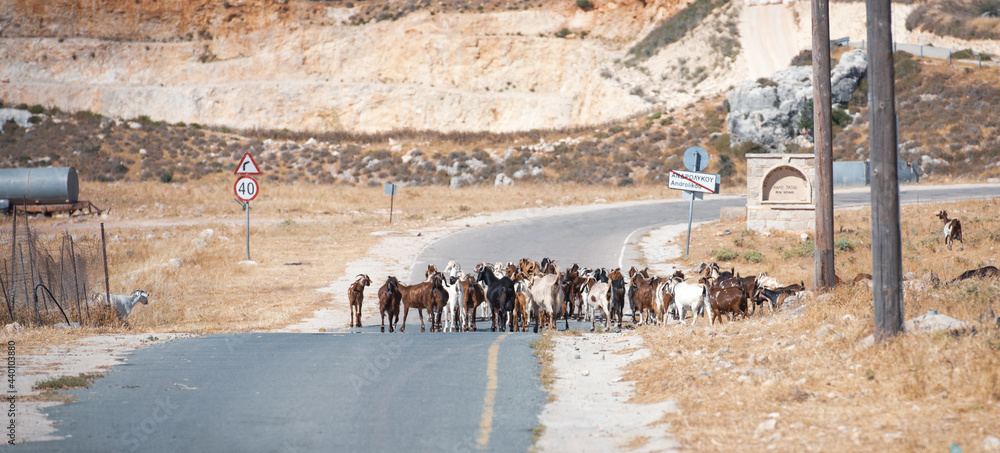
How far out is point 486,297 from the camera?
611 inches

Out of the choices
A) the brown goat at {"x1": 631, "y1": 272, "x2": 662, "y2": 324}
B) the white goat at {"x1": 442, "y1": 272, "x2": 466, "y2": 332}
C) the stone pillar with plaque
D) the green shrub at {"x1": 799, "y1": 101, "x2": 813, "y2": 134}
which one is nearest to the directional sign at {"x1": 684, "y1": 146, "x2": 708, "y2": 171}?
the stone pillar with plaque

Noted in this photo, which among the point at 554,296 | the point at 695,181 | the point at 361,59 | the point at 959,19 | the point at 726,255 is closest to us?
the point at 554,296

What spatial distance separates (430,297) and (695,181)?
11.4 meters

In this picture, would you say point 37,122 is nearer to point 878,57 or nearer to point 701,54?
point 701,54

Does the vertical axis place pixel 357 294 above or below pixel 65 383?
above

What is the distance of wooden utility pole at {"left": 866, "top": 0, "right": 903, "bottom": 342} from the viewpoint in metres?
8.41

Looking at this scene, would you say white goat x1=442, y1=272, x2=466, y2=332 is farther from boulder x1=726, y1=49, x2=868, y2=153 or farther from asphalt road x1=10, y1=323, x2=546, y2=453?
boulder x1=726, y1=49, x2=868, y2=153

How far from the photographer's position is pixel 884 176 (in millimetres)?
8453

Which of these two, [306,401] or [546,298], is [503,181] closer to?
[546,298]

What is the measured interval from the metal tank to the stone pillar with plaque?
33664mm

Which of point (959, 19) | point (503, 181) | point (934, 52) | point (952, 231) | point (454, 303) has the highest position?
point (959, 19)

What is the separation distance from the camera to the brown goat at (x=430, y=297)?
14.8 meters

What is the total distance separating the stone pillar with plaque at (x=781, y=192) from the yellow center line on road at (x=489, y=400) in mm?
17510

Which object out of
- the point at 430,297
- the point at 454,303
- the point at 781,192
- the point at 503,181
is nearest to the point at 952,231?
the point at 781,192
